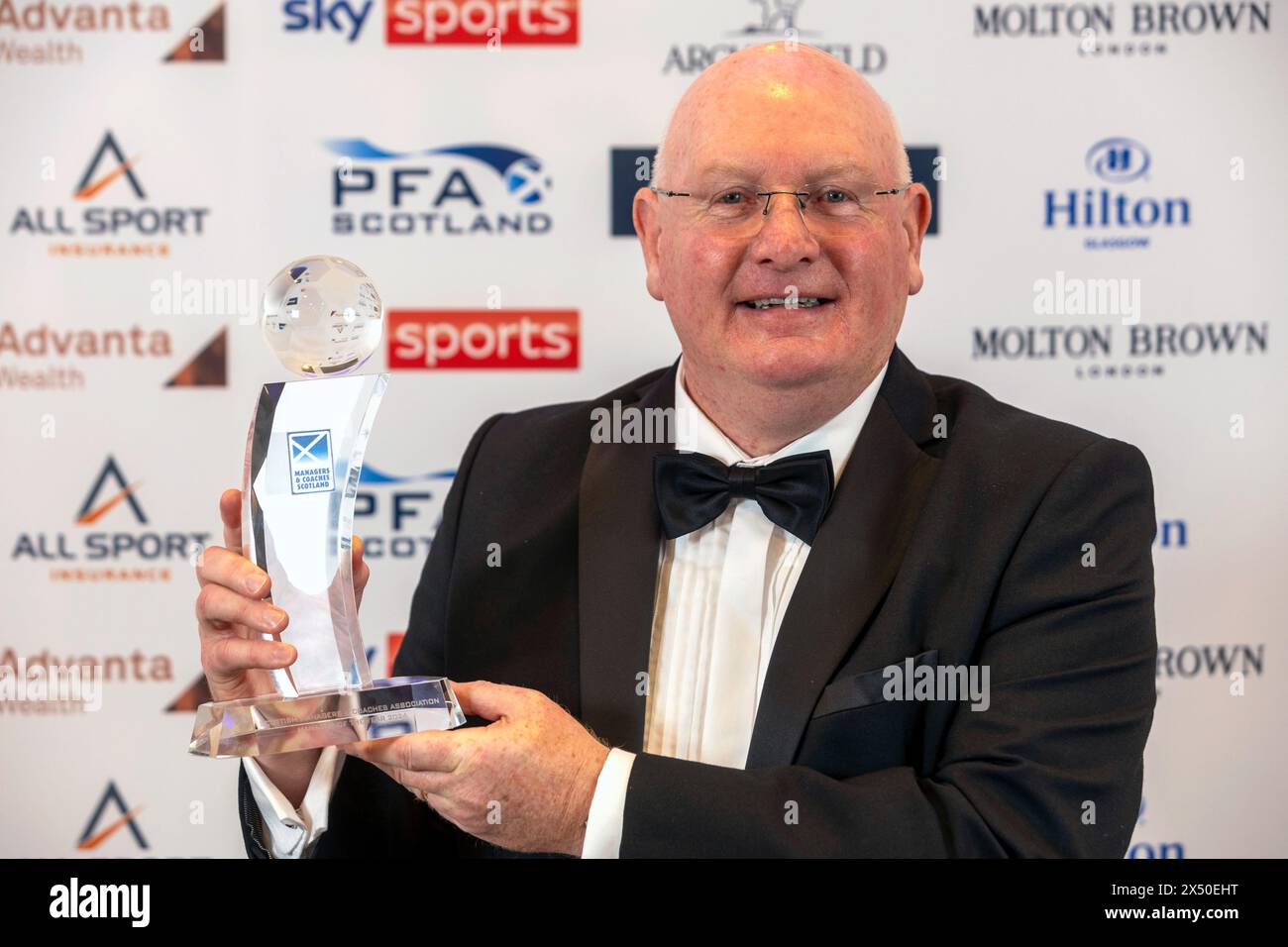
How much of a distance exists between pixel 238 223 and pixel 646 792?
1.82 m

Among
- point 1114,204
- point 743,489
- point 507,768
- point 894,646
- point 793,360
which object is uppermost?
point 1114,204

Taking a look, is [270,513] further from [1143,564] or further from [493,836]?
[1143,564]

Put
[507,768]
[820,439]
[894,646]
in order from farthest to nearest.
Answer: [820,439] → [894,646] → [507,768]

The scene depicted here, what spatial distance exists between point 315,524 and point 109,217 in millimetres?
1650

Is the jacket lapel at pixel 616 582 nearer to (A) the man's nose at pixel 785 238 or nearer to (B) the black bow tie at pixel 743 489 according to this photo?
(B) the black bow tie at pixel 743 489

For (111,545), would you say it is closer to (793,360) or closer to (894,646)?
(793,360)

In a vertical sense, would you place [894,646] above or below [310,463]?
below

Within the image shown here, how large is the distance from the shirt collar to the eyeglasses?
0.82 ft

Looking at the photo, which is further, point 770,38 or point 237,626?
point 770,38

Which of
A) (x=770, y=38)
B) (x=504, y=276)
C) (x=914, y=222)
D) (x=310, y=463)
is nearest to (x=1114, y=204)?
(x=770, y=38)

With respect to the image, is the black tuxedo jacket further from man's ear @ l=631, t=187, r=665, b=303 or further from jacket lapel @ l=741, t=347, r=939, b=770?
man's ear @ l=631, t=187, r=665, b=303

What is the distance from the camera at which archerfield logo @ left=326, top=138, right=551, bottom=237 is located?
2795 millimetres

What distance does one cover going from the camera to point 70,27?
2826 millimetres
